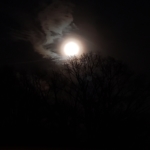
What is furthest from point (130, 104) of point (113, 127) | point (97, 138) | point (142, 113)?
point (97, 138)

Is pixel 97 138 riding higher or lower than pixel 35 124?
lower

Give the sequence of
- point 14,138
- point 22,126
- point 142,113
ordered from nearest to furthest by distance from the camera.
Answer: point 142,113, point 14,138, point 22,126

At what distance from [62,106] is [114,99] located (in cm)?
761

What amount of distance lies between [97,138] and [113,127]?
2431 mm

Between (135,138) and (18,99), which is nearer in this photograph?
(135,138)

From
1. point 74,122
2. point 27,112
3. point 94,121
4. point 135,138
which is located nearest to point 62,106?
point 74,122

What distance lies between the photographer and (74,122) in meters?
29.7

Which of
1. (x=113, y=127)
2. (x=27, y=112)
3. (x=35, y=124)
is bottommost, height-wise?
(x=113, y=127)

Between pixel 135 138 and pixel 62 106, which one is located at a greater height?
pixel 62 106

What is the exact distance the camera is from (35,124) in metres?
33.0

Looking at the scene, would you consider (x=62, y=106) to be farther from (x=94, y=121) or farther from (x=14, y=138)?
(x=14, y=138)

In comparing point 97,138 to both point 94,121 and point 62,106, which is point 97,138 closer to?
point 94,121

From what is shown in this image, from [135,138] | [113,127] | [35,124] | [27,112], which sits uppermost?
[27,112]

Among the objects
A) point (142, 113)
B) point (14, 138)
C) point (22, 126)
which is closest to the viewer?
point (142, 113)
